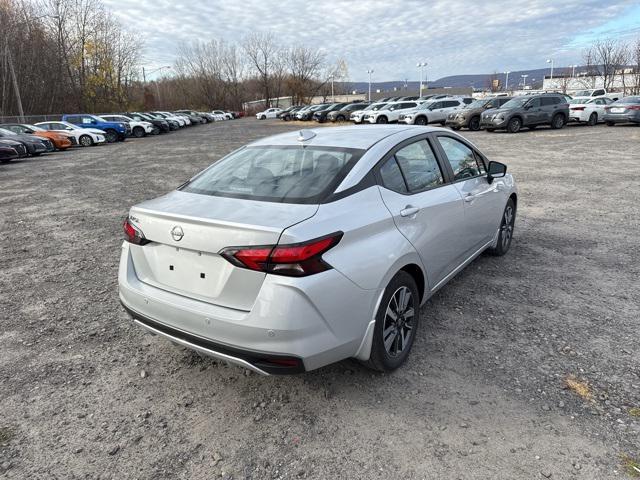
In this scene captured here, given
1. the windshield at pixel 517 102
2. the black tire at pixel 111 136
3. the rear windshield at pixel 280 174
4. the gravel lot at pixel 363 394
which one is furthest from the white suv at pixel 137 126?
the rear windshield at pixel 280 174

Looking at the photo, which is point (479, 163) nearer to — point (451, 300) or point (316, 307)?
point (451, 300)

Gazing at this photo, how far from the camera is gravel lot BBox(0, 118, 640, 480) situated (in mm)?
2432

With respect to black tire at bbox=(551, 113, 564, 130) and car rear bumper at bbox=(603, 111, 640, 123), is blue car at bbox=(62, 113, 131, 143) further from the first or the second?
car rear bumper at bbox=(603, 111, 640, 123)

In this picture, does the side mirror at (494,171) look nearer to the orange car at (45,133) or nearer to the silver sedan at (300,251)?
the silver sedan at (300,251)

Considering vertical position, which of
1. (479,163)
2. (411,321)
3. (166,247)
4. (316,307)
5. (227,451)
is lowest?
(227,451)

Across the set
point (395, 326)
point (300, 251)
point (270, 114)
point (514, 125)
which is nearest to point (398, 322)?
point (395, 326)

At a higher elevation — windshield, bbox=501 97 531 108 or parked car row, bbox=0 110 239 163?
windshield, bbox=501 97 531 108

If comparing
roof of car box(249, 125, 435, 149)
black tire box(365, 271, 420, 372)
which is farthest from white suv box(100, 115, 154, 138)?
black tire box(365, 271, 420, 372)

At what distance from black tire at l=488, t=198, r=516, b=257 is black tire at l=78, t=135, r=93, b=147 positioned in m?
26.6

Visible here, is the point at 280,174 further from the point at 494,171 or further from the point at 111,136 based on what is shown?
the point at 111,136

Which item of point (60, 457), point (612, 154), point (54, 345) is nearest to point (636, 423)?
point (60, 457)

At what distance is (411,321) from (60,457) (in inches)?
93.5

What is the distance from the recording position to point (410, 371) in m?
3.22

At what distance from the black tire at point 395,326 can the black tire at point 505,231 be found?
2.38m
